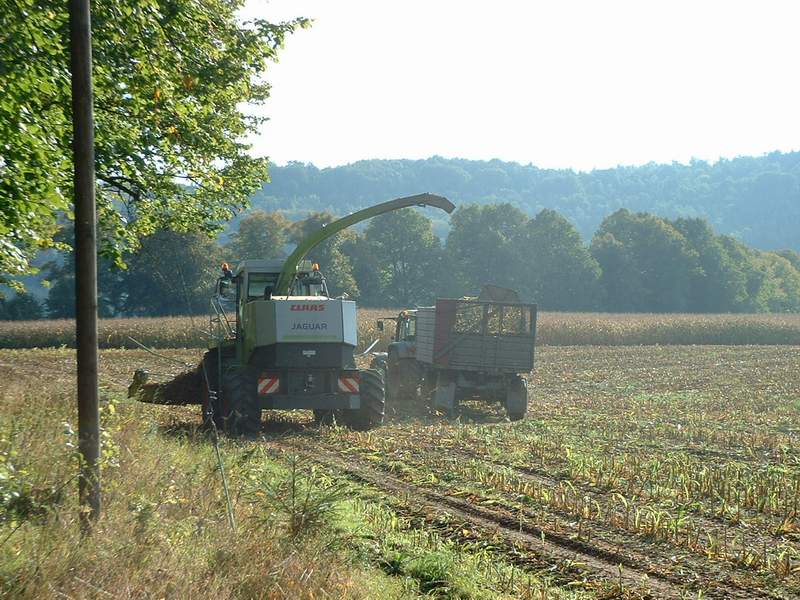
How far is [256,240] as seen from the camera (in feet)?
207

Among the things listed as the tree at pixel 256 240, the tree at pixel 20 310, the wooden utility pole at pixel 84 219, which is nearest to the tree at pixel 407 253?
the tree at pixel 256 240

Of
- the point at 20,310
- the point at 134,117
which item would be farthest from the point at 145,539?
the point at 20,310

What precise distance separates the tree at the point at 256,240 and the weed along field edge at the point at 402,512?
4210 centimetres

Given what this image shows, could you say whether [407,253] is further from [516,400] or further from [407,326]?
[516,400]

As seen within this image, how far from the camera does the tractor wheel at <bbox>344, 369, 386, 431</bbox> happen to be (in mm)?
16719

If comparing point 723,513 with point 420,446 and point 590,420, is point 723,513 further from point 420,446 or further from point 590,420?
point 590,420

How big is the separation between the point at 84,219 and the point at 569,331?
144 feet

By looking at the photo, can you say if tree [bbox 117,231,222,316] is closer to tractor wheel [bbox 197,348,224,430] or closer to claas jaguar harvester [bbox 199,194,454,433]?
tractor wheel [bbox 197,348,224,430]

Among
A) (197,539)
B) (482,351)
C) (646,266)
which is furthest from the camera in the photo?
(646,266)

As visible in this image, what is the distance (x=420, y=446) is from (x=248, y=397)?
3.18 meters

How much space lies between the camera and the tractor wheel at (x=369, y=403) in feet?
54.9

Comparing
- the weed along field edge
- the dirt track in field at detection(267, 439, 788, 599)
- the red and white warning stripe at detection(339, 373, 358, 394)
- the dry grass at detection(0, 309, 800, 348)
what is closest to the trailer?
the weed along field edge

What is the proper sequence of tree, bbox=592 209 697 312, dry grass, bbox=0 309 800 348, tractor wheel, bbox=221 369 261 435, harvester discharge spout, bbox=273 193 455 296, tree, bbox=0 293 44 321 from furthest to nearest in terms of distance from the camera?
tree, bbox=592 209 697 312, tree, bbox=0 293 44 321, dry grass, bbox=0 309 800 348, harvester discharge spout, bbox=273 193 455 296, tractor wheel, bbox=221 369 261 435

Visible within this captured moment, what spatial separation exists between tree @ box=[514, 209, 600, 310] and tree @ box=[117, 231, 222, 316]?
42916 millimetres
